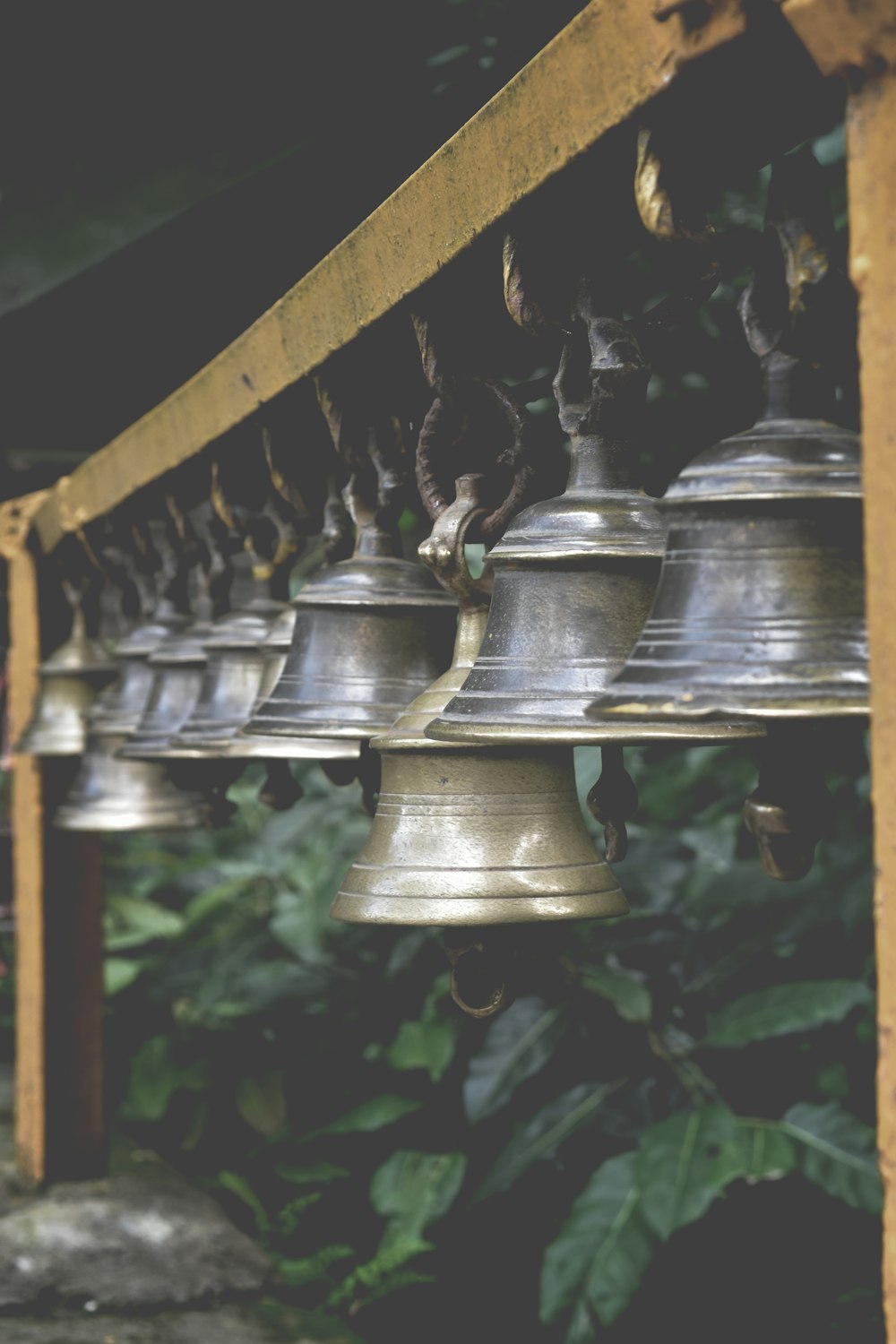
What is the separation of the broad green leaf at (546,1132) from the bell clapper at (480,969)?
199cm

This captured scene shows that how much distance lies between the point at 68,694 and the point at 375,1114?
130 cm

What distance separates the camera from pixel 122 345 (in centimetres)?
391

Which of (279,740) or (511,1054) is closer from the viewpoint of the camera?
(279,740)

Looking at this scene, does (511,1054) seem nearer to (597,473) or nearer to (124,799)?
(124,799)

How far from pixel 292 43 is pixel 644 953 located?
6.80ft

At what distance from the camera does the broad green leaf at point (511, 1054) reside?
349 centimetres

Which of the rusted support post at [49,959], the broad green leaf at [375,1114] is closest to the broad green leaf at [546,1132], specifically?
the broad green leaf at [375,1114]

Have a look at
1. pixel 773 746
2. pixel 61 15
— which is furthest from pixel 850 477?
pixel 61 15

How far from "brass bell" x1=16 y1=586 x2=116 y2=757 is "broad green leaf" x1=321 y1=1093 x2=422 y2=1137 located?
117 centimetres

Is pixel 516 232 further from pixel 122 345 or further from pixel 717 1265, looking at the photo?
pixel 717 1265

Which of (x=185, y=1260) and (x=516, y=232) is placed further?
(x=185, y=1260)

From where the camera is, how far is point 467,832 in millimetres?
1582

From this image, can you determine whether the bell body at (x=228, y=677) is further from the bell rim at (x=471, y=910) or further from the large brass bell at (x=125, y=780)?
the bell rim at (x=471, y=910)

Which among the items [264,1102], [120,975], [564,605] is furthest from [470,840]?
[120,975]
